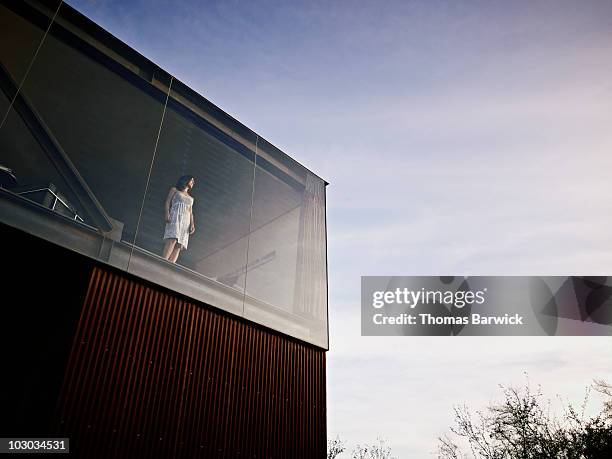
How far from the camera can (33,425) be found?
499cm

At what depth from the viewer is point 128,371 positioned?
5.88 metres

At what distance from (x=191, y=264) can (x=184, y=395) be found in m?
2.24

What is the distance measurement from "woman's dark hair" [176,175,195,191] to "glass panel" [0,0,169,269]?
86 cm

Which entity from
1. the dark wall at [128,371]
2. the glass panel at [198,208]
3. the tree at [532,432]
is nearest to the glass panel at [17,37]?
the glass panel at [198,208]

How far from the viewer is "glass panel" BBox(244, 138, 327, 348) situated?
27.5 feet

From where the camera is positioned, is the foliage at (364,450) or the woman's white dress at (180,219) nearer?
the woman's white dress at (180,219)

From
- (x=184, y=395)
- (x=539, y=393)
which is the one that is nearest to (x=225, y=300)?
(x=184, y=395)

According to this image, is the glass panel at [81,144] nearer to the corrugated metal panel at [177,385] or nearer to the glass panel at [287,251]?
the corrugated metal panel at [177,385]

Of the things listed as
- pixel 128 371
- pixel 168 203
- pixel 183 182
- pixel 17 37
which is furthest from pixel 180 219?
pixel 17 37

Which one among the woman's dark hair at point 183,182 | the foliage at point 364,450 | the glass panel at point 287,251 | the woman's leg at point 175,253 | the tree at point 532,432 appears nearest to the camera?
the woman's leg at point 175,253

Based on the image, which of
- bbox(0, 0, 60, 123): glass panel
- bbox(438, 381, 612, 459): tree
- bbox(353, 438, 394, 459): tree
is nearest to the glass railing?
bbox(0, 0, 60, 123): glass panel

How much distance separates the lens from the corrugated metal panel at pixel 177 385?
5441mm

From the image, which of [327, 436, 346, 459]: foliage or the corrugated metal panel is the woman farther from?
[327, 436, 346, 459]: foliage

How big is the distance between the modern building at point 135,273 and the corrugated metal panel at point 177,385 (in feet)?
0.08
